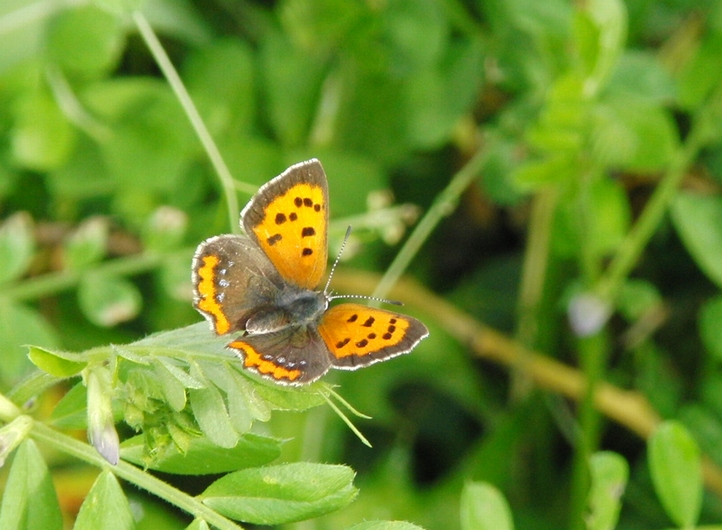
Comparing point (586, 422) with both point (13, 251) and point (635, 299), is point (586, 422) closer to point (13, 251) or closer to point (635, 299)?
point (635, 299)

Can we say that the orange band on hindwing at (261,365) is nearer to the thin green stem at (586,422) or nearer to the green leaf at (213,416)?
the green leaf at (213,416)

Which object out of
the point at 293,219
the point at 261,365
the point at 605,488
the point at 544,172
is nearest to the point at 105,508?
the point at 261,365

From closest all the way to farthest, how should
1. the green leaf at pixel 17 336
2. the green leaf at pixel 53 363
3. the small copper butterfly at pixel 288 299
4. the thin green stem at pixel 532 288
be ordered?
the green leaf at pixel 53 363, the small copper butterfly at pixel 288 299, the green leaf at pixel 17 336, the thin green stem at pixel 532 288

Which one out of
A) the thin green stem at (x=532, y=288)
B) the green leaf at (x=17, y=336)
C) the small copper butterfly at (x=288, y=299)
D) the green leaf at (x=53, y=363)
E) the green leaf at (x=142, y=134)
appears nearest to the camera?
the green leaf at (x=53, y=363)

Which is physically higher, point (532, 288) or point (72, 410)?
point (72, 410)

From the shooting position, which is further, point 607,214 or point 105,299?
point 607,214

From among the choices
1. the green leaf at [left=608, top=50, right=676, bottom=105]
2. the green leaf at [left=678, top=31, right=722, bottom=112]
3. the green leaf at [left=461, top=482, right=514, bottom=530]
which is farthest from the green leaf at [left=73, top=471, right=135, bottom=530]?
the green leaf at [left=678, top=31, right=722, bottom=112]

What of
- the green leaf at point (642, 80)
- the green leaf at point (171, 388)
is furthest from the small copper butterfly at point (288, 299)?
the green leaf at point (642, 80)

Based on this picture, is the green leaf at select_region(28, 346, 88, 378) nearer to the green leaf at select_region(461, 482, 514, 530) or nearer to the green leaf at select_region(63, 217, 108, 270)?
the green leaf at select_region(461, 482, 514, 530)

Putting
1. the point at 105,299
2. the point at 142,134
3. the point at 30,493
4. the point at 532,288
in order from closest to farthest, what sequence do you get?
the point at 30,493, the point at 105,299, the point at 142,134, the point at 532,288
